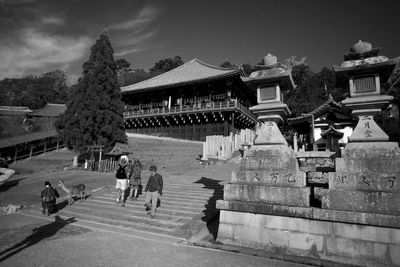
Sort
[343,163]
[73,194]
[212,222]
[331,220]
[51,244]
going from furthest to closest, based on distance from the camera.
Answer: [73,194]
[212,222]
[51,244]
[343,163]
[331,220]

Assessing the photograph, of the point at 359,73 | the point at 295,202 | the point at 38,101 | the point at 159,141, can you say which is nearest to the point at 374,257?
the point at 295,202

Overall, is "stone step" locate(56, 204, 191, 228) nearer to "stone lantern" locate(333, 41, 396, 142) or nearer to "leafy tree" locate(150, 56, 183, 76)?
"stone lantern" locate(333, 41, 396, 142)

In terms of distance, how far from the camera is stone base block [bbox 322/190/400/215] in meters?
4.25

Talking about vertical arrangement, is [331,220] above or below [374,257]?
above

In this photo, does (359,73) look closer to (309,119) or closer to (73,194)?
(73,194)

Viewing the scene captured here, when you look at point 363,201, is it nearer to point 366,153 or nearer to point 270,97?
point 366,153

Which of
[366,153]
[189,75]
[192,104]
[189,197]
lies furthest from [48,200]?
[189,75]

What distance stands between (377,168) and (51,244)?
21.8 ft

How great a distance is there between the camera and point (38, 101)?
60.6 m

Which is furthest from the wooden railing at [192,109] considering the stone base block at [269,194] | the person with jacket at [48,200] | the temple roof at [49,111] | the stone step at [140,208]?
the stone base block at [269,194]

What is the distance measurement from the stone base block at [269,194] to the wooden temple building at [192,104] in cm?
2360

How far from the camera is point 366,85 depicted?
4996 mm

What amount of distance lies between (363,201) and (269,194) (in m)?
1.60

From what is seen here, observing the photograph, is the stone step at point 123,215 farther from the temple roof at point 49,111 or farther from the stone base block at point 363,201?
the temple roof at point 49,111
